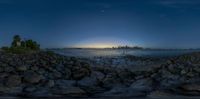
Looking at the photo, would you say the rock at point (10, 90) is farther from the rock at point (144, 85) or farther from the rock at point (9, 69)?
the rock at point (9, 69)

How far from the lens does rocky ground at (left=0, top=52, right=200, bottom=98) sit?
12.5 m

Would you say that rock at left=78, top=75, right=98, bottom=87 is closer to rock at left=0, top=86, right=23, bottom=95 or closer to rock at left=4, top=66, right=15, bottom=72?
rock at left=0, top=86, right=23, bottom=95

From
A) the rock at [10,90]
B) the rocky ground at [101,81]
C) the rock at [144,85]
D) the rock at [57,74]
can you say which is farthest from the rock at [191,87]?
the rock at [57,74]

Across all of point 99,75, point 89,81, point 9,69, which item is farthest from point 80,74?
point 9,69

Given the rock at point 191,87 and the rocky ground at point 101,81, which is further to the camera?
the rocky ground at point 101,81

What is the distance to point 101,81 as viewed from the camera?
17.7 metres

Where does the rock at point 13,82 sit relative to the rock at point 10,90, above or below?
above

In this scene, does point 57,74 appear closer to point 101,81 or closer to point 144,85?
point 101,81

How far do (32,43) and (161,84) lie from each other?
2916 cm

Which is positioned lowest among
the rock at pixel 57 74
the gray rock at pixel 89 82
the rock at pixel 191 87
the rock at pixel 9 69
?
→ the gray rock at pixel 89 82

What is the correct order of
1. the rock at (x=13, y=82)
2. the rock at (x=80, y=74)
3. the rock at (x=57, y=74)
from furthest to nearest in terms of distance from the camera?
the rock at (x=57, y=74)
the rock at (x=80, y=74)
the rock at (x=13, y=82)

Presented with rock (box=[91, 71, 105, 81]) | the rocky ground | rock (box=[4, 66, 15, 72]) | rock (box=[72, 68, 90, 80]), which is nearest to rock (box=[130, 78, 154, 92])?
the rocky ground

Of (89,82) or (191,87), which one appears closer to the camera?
(191,87)

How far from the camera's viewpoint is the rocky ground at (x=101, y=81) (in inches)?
491
